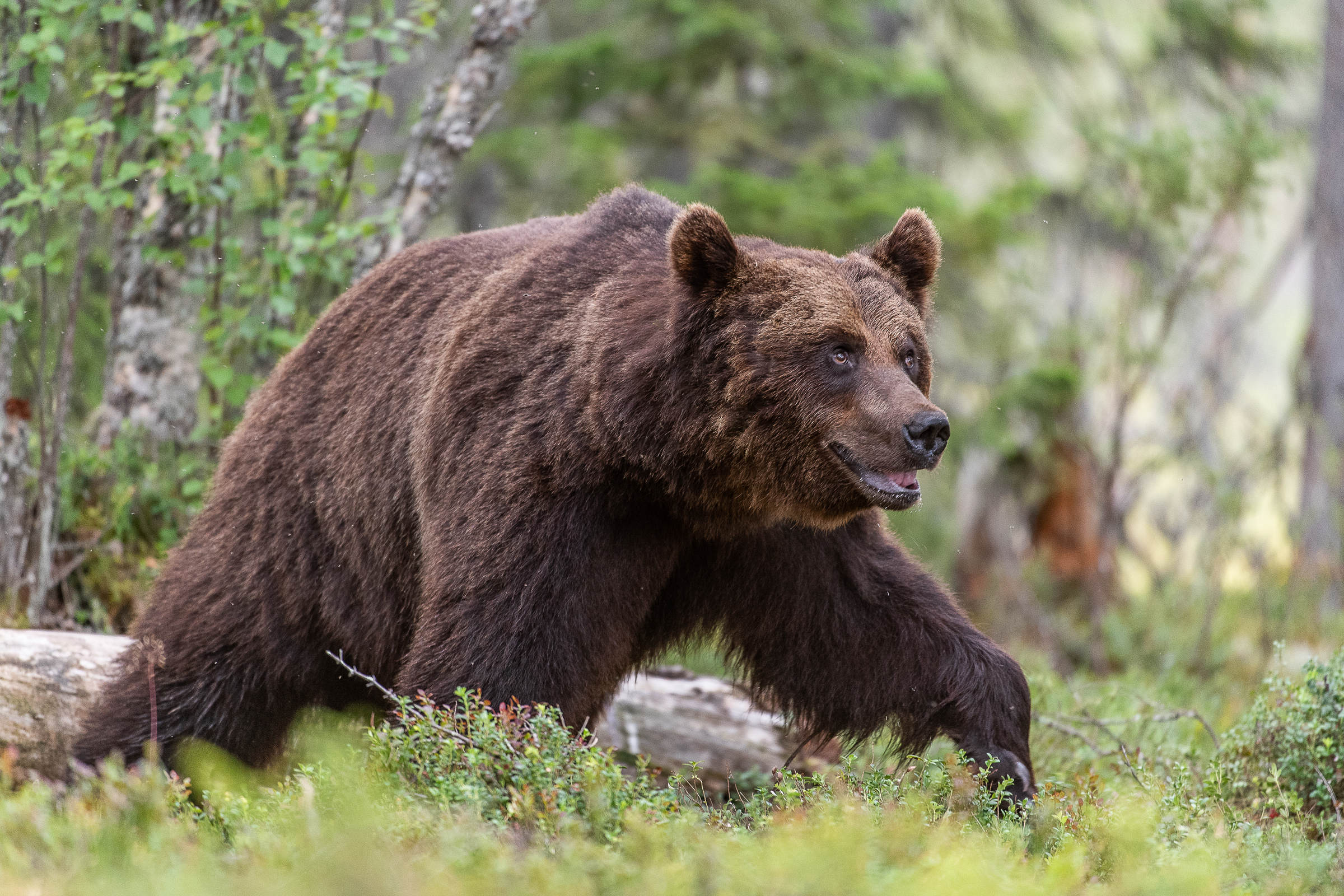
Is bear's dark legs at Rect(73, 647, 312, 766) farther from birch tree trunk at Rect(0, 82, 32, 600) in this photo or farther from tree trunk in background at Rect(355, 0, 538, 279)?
tree trunk in background at Rect(355, 0, 538, 279)

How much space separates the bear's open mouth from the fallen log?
0.99 m

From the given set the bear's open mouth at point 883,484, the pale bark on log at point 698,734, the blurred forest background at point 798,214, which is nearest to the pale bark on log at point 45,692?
the blurred forest background at point 798,214

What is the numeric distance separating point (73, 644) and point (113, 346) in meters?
2.30

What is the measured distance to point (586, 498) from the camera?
14.7 feet

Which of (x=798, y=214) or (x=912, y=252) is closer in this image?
(x=912, y=252)

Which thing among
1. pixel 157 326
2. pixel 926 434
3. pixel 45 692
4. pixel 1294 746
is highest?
pixel 926 434

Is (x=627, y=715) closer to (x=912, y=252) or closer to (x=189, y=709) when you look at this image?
(x=189, y=709)

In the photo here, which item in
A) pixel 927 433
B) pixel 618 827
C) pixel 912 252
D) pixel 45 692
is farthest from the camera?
pixel 45 692

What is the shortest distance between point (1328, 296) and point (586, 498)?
10699 millimetres

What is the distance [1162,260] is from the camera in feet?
47.3

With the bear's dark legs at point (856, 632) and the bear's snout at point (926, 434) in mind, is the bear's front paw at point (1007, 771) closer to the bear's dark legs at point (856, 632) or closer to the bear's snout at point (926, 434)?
the bear's dark legs at point (856, 632)

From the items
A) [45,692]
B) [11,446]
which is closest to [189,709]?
[45,692]

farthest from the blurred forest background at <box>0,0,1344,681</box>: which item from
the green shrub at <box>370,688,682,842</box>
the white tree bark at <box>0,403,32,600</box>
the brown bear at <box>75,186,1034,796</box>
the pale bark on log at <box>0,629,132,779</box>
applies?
the green shrub at <box>370,688,682,842</box>

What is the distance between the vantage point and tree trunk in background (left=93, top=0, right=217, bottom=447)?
7.13m
